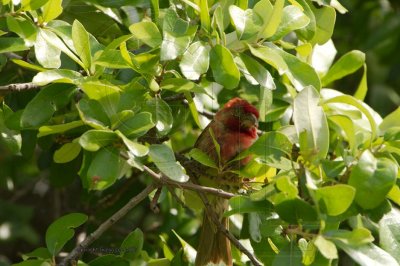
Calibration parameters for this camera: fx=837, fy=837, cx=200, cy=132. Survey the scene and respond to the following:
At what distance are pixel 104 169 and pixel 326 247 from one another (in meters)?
0.77

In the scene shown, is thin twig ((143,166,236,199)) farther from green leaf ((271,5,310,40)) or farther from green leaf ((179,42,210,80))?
green leaf ((271,5,310,40))

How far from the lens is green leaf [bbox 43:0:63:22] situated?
10.2 ft

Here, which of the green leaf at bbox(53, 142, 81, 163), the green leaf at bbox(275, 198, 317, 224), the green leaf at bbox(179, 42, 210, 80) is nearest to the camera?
the green leaf at bbox(275, 198, 317, 224)

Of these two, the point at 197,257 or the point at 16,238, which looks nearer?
the point at 197,257

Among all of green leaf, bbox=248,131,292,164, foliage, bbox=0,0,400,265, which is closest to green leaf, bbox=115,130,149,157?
foliage, bbox=0,0,400,265

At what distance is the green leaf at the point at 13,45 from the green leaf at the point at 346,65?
56.8 inches

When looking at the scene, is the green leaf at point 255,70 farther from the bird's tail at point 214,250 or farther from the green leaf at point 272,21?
the bird's tail at point 214,250

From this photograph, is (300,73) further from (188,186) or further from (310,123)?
(188,186)

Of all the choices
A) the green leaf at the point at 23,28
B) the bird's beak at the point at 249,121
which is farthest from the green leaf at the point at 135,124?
the bird's beak at the point at 249,121

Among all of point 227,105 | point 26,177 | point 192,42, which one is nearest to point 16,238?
point 26,177

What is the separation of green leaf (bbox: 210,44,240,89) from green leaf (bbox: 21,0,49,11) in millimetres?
647

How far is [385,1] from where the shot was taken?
246 inches

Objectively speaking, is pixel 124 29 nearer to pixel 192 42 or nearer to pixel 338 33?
pixel 192 42

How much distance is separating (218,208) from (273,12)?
97 centimetres
